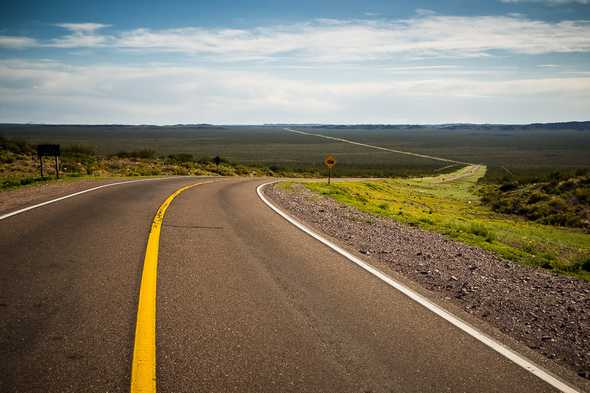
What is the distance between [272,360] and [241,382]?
439 millimetres

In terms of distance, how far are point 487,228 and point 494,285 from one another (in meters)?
11.3

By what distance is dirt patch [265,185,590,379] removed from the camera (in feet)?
16.1

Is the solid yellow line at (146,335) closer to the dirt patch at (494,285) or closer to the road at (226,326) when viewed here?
the road at (226,326)

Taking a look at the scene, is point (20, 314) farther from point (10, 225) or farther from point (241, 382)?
point (10, 225)

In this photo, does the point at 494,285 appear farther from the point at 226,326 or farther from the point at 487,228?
the point at 487,228

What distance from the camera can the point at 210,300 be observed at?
5402 mm

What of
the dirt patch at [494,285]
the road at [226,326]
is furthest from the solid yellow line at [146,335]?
the dirt patch at [494,285]

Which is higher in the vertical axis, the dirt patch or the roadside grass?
the dirt patch

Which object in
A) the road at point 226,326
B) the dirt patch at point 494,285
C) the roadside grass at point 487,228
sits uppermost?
the road at point 226,326

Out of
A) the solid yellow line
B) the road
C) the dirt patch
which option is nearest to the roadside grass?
the dirt patch

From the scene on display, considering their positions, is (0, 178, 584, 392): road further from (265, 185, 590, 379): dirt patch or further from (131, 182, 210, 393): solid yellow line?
(265, 185, 590, 379): dirt patch

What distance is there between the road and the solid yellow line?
68mm

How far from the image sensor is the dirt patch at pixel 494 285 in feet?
16.1

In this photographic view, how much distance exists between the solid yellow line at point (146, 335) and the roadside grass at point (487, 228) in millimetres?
7070
